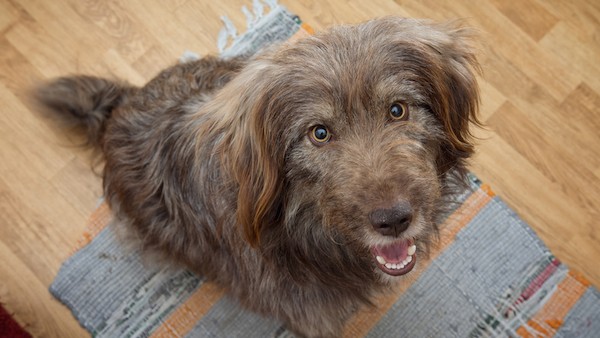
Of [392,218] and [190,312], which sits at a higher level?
[392,218]

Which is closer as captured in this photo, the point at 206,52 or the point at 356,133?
the point at 356,133

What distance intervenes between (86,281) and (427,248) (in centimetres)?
171

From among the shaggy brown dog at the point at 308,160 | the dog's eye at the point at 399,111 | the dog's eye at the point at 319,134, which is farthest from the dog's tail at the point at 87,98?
the dog's eye at the point at 399,111

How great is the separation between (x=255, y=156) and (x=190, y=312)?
1263mm

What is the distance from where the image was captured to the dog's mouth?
177 cm

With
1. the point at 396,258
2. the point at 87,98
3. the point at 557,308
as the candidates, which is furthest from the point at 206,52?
the point at 557,308

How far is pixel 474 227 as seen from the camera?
2.64 m

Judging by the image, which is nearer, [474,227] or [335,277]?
[335,277]

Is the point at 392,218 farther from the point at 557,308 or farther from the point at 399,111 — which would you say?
the point at 557,308

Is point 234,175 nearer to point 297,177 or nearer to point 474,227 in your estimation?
point 297,177

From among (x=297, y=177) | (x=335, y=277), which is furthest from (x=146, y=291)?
(x=297, y=177)

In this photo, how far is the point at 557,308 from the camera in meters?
2.54

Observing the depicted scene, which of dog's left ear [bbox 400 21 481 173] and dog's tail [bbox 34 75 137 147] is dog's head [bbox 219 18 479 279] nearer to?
dog's left ear [bbox 400 21 481 173]

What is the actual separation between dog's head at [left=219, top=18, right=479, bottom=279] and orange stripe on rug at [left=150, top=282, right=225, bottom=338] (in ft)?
3.12
